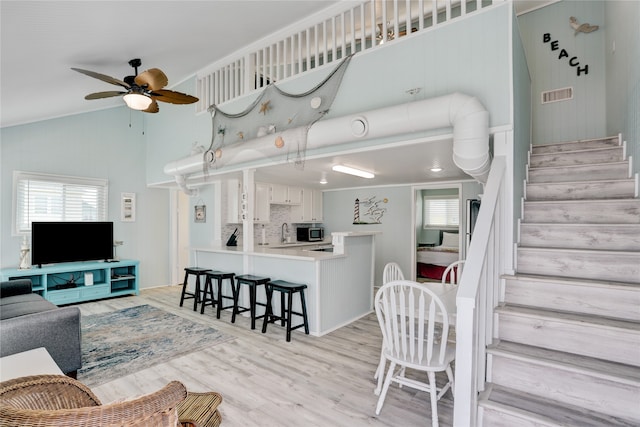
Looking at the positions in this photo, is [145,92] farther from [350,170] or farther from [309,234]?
[309,234]

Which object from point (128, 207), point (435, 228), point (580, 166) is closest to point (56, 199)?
point (128, 207)

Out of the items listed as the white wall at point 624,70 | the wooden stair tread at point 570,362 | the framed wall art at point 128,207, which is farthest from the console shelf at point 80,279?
the white wall at point 624,70

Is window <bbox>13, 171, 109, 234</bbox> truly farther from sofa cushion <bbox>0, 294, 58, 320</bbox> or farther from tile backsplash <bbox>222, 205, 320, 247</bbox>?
tile backsplash <bbox>222, 205, 320, 247</bbox>

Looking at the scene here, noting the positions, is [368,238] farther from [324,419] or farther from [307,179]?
[324,419]

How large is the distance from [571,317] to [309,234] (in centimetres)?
536

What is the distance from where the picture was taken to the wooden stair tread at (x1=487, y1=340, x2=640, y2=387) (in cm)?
170

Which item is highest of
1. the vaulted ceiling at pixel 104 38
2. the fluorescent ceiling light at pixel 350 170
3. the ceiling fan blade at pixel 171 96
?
the vaulted ceiling at pixel 104 38

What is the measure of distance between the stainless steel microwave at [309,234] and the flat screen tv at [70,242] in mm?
3615

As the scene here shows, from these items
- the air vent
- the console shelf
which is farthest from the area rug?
the air vent

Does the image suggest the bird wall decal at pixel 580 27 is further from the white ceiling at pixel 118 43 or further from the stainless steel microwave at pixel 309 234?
the stainless steel microwave at pixel 309 234

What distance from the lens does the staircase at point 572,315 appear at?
5.71ft

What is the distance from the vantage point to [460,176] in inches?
216

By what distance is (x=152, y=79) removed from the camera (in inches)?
137

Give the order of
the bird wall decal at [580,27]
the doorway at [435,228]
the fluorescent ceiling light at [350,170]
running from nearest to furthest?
1. the bird wall decal at [580,27]
2. the fluorescent ceiling light at [350,170]
3. the doorway at [435,228]
